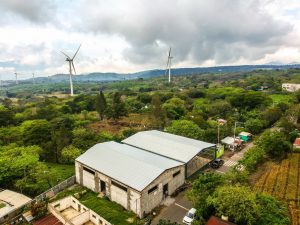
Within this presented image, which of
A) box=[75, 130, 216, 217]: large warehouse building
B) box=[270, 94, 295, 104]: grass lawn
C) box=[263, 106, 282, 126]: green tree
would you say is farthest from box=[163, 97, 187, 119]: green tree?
box=[270, 94, 295, 104]: grass lawn

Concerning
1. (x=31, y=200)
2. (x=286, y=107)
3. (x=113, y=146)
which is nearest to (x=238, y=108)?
(x=286, y=107)

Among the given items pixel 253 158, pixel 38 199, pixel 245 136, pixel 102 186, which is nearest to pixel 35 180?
pixel 38 199

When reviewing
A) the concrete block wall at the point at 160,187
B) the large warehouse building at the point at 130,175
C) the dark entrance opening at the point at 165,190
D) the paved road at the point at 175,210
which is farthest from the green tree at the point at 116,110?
the dark entrance opening at the point at 165,190

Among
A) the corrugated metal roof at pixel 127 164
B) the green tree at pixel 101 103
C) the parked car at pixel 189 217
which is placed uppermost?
the green tree at pixel 101 103

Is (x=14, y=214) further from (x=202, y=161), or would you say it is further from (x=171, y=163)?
(x=202, y=161)

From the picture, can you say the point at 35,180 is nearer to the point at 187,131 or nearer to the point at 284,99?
the point at 187,131

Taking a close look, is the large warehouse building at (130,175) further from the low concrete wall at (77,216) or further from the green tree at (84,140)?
the green tree at (84,140)
